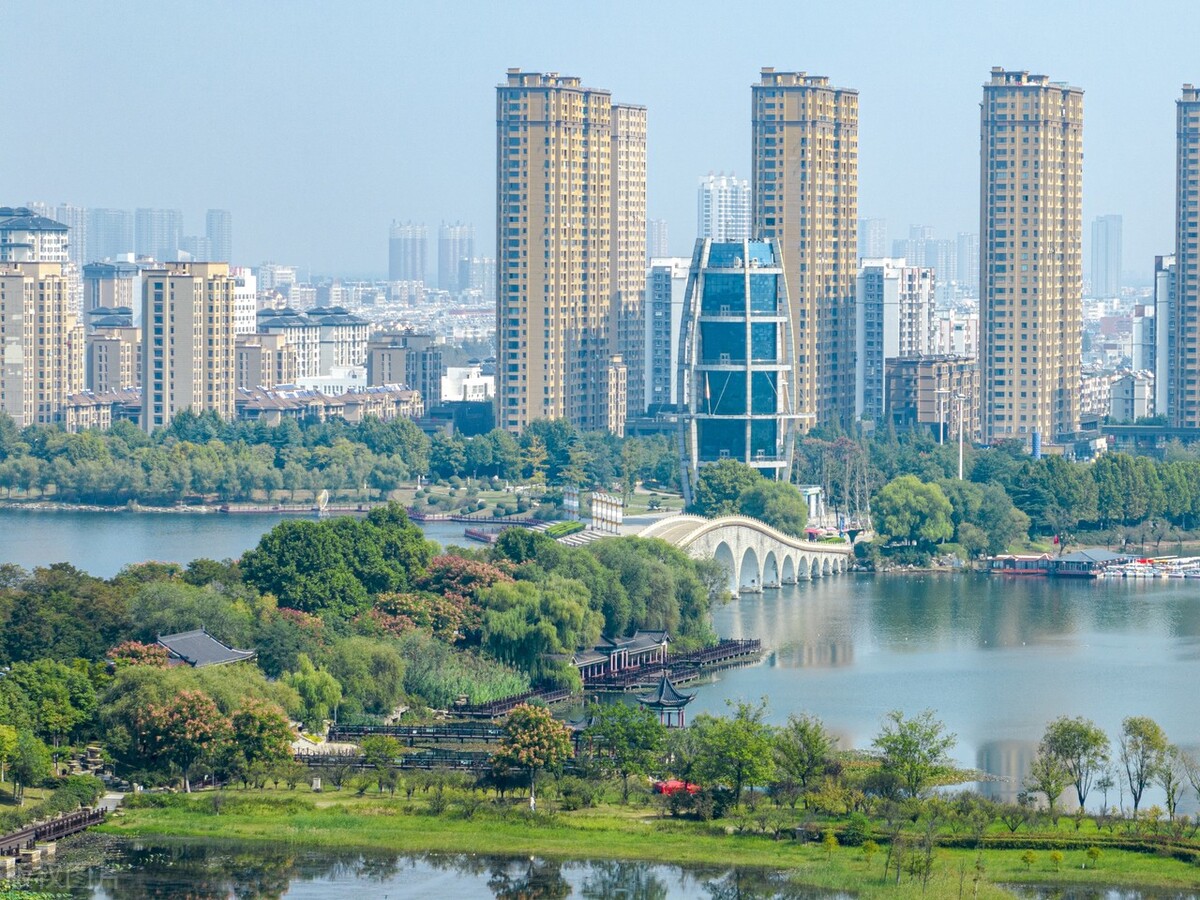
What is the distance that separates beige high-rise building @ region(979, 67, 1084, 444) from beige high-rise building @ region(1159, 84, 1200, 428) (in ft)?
10.2

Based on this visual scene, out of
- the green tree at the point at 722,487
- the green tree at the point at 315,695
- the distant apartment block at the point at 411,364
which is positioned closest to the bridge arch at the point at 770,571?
the green tree at the point at 722,487

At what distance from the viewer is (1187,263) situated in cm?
8081

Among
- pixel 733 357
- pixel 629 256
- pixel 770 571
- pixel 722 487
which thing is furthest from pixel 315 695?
pixel 629 256

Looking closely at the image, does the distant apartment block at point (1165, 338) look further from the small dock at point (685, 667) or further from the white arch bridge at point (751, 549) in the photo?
the small dock at point (685, 667)

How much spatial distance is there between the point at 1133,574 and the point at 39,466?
3047 cm

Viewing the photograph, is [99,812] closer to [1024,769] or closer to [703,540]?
[1024,769]

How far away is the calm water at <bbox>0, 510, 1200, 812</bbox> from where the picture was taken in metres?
38.5

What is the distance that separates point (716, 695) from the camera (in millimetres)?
40281

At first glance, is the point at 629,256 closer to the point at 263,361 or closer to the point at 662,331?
the point at 662,331

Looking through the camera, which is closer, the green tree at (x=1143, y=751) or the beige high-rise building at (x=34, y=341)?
the green tree at (x=1143, y=751)

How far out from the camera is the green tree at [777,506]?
59906 millimetres

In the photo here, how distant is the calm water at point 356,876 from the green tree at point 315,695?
5535 mm

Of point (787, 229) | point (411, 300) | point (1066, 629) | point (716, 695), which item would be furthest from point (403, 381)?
point (411, 300)

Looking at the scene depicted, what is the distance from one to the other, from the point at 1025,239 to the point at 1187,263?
528cm
